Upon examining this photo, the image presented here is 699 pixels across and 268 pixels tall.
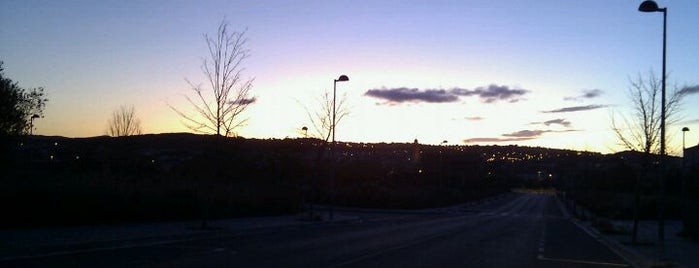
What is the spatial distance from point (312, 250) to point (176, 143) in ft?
173

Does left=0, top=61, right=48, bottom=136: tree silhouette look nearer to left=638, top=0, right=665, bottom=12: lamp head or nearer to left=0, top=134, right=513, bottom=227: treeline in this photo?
left=0, top=134, right=513, bottom=227: treeline

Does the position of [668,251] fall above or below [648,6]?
below

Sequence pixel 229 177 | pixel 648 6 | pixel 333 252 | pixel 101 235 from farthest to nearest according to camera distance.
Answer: pixel 229 177, pixel 101 235, pixel 333 252, pixel 648 6

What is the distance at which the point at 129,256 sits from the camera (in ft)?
61.7

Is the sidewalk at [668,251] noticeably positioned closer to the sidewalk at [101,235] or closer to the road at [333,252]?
the road at [333,252]

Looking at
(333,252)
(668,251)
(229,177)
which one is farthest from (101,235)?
(229,177)

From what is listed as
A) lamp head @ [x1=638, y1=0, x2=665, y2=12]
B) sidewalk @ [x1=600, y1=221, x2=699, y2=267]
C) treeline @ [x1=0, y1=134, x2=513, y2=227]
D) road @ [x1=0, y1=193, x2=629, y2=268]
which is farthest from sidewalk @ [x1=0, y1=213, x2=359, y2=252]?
lamp head @ [x1=638, y1=0, x2=665, y2=12]

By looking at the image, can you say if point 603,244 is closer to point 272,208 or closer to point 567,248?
point 567,248

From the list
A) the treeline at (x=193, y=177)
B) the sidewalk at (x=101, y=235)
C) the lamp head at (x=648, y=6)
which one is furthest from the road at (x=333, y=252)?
the lamp head at (x=648, y=6)

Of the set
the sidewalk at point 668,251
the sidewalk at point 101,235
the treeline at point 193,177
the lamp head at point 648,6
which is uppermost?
the lamp head at point 648,6

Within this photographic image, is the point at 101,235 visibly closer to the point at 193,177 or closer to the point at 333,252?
the point at 333,252

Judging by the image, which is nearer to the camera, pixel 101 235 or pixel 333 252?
pixel 333 252

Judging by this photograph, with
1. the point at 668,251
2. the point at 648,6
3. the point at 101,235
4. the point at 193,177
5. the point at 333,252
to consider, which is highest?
the point at 648,6

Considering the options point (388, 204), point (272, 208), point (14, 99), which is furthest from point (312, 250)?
point (388, 204)
